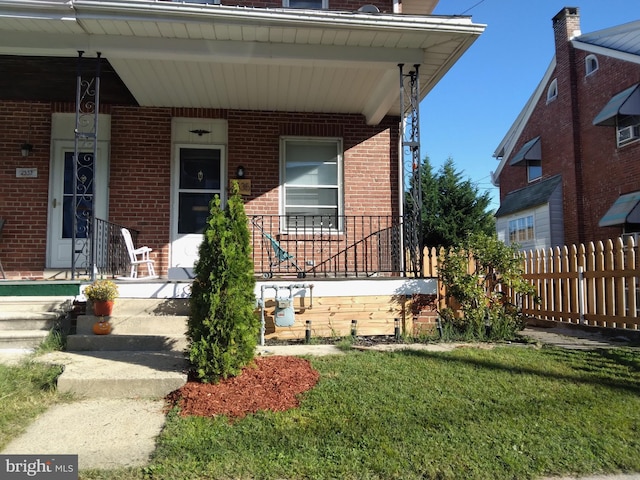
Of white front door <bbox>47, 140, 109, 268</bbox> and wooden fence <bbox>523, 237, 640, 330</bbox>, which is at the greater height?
white front door <bbox>47, 140, 109, 268</bbox>

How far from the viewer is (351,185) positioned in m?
8.49

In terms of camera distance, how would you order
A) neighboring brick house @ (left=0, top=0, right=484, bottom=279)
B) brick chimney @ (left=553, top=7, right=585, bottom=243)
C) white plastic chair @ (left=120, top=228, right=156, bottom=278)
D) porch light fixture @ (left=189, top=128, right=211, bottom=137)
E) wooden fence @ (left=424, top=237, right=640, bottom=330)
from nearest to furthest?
neighboring brick house @ (left=0, top=0, right=484, bottom=279), wooden fence @ (left=424, top=237, right=640, bottom=330), white plastic chair @ (left=120, top=228, right=156, bottom=278), porch light fixture @ (left=189, top=128, right=211, bottom=137), brick chimney @ (left=553, top=7, right=585, bottom=243)

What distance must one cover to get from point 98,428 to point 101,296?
7.88ft

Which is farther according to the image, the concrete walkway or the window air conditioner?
the window air conditioner

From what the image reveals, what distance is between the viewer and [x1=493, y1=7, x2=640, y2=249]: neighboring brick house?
14516mm

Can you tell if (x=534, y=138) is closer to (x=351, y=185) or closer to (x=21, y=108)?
(x=351, y=185)

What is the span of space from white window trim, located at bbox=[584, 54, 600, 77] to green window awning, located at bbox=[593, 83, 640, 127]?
190cm

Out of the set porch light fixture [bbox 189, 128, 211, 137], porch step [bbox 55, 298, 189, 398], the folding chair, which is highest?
porch light fixture [bbox 189, 128, 211, 137]

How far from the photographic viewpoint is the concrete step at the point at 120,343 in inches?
210

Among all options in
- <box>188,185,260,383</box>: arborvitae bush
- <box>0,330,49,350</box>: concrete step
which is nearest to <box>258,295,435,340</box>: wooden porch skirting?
<box>188,185,260,383</box>: arborvitae bush

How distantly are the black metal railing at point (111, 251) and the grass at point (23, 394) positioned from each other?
2.58 metres

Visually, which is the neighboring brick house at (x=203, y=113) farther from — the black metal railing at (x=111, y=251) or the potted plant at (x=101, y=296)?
the potted plant at (x=101, y=296)

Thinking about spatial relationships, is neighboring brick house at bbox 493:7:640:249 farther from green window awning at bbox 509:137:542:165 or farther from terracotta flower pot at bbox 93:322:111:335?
terracotta flower pot at bbox 93:322:111:335

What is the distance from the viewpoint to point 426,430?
335 centimetres
